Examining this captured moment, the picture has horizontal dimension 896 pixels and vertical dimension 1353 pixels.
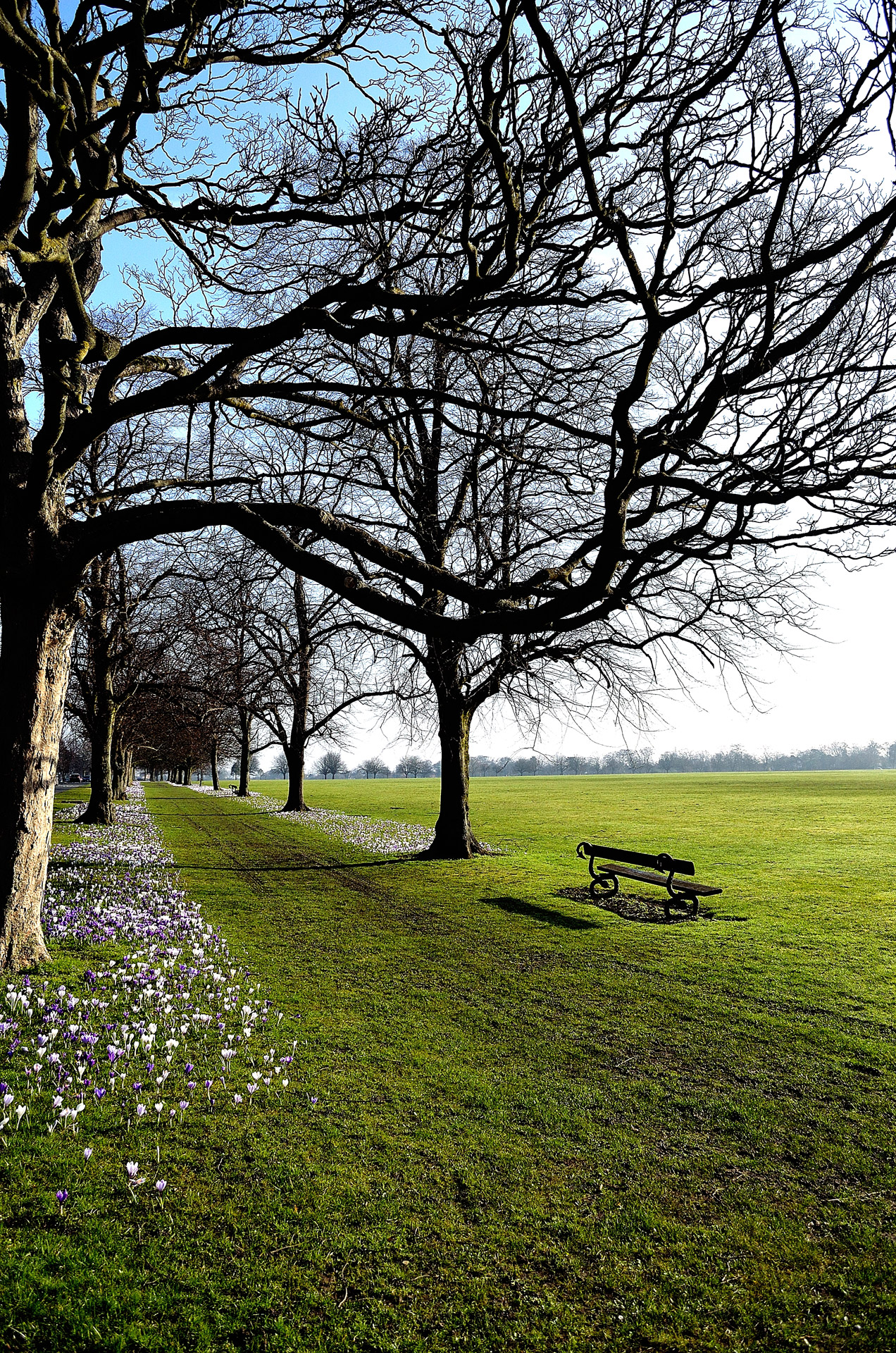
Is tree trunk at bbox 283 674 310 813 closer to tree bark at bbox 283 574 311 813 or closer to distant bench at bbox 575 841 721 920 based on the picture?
tree bark at bbox 283 574 311 813

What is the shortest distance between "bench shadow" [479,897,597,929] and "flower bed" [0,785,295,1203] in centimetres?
559

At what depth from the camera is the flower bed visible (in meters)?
5.25

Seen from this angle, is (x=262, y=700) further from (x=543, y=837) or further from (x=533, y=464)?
(x=533, y=464)

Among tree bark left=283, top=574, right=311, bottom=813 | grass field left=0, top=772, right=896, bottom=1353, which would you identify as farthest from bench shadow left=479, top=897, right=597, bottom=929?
tree bark left=283, top=574, right=311, bottom=813

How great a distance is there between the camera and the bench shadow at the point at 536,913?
12716 mm

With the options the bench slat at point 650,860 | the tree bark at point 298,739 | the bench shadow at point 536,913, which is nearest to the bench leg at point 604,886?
the bench slat at point 650,860

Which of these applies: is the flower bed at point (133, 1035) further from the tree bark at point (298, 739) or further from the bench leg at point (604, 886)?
the tree bark at point (298, 739)

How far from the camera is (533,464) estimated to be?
31.6 feet

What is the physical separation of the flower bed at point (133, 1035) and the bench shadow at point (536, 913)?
→ 18.3 ft

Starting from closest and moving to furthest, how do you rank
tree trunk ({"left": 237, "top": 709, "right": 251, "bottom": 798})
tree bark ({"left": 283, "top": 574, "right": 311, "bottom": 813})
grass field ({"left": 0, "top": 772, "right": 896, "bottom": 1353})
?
grass field ({"left": 0, "top": 772, "right": 896, "bottom": 1353})
tree bark ({"left": 283, "top": 574, "right": 311, "bottom": 813})
tree trunk ({"left": 237, "top": 709, "right": 251, "bottom": 798})

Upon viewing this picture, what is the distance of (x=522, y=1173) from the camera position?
480 centimetres

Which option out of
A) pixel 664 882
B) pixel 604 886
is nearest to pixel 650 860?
pixel 664 882

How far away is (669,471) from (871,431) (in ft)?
12.4

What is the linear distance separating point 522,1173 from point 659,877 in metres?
10.6
